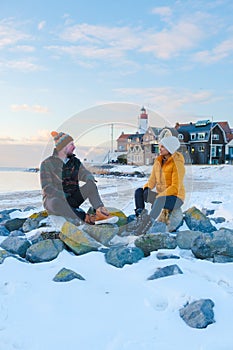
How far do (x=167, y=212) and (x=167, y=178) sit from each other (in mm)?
386

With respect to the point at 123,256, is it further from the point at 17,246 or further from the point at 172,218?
the point at 172,218

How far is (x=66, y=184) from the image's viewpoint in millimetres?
3658

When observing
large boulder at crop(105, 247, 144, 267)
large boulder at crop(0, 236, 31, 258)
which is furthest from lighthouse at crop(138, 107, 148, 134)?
large boulder at crop(0, 236, 31, 258)

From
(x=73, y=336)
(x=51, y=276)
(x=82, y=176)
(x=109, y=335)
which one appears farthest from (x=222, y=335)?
(x=82, y=176)

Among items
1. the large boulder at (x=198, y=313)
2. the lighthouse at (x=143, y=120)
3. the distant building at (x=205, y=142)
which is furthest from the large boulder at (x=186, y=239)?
the distant building at (x=205, y=142)

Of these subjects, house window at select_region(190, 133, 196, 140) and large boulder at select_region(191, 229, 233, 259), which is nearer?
large boulder at select_region(191, 229, 233, 259)

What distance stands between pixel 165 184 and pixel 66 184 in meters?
1.12

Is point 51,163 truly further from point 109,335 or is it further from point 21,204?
point 21,204

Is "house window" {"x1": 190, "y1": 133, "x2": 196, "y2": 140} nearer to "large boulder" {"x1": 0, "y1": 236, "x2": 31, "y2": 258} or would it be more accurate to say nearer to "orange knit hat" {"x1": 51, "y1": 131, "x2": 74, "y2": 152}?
"orange knit hat" {"x1": 51, "y1": 131, "x2": 74, "y2": 152}

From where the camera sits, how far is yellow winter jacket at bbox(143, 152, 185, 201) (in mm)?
3746

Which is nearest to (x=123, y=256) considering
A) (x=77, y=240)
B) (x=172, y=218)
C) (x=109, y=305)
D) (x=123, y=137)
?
→ (x=77, y=240)

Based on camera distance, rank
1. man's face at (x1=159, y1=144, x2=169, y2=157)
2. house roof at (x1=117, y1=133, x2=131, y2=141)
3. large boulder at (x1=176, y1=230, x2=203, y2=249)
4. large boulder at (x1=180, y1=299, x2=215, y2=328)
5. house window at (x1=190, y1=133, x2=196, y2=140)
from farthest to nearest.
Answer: house window at (x1=190, y1=133, x2=196, y2=140)
house roof at (x1=117, y1=133, x2=131, y2=141)
man's face at (x1=159, y1=144, x2=169, y2=157)
large boulder at (x1=176, y1=230, x2=203, y2=249)
large boulder at (x1=180, y1=299, x2=215, y2=328)

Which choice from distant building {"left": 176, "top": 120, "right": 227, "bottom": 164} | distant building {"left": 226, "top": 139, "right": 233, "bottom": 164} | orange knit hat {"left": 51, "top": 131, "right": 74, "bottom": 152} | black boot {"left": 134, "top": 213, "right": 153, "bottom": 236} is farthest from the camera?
distant building {"left": 226, "top": 139, "right": 233, "bottom": 164}

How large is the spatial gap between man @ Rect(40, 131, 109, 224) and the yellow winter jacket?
73cm
